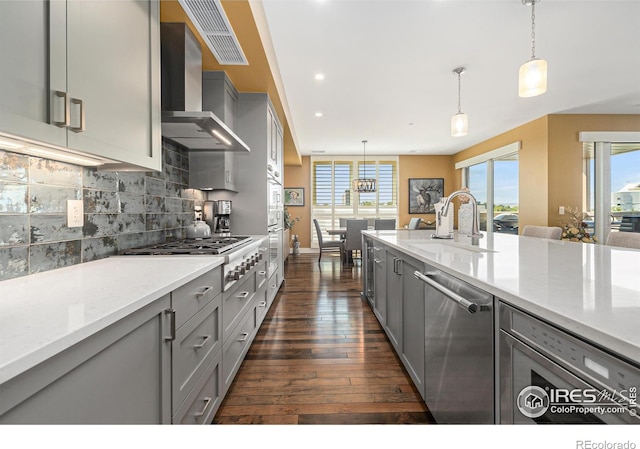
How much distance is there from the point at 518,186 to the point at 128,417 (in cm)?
678

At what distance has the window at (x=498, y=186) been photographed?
20.2 feet

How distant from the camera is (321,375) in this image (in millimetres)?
1997

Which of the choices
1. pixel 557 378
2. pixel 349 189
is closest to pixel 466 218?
pixel 557 378

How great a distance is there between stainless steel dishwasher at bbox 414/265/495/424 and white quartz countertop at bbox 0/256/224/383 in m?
1.04

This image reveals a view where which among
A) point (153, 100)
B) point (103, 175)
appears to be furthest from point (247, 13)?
point (103, 175)

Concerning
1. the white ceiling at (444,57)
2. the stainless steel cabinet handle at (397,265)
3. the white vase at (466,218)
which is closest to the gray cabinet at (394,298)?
the stainless steel cabinet handle at (397,265)

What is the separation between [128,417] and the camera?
2.79 feet

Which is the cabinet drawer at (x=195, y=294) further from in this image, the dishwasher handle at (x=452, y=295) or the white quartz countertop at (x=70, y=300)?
the dishwasher handle at (x=452, y=295)

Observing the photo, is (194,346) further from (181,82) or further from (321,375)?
(181,82)

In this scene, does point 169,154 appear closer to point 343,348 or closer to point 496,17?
point 343,348

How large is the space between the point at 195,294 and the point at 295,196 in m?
7.45

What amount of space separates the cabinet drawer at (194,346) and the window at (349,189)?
7.13 meters

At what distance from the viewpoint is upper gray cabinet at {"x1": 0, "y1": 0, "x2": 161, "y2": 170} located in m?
0.81

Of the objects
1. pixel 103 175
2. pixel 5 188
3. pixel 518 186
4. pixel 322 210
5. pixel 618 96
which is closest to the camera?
pixel 5 188
